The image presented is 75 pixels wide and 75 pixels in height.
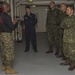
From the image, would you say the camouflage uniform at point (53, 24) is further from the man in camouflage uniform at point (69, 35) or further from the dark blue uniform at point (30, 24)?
the man in camouflage uniform at point (69, 35)

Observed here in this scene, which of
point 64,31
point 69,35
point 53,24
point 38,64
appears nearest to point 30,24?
point 53,24

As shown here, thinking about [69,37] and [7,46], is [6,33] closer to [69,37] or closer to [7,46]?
[7,46]

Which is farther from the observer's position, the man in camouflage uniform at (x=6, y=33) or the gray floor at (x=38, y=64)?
the gray floor at (x=38, y=64)

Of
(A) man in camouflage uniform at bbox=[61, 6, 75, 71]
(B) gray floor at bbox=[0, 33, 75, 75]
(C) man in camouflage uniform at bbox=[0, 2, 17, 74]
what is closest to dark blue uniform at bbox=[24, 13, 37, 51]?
(B) gray floor at bbox=[0, 33, 75, 75]

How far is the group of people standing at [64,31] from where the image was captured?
18.6 ft

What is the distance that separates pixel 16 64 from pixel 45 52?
1981 millimetres

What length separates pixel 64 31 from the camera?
5.80 metres

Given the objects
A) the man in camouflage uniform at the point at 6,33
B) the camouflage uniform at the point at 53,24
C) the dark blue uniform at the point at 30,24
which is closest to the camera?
the man in camouflage uniform at the point at 6,33

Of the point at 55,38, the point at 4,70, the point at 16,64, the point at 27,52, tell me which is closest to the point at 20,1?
the point at 27,52

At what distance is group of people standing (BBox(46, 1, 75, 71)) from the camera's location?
18.6 feet

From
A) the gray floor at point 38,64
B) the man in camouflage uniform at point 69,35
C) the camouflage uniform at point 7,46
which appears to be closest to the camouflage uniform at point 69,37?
the man in camouflage uniform at point 69,35

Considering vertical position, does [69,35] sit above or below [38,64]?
above

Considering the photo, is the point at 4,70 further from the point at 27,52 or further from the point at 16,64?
the point at 27,52

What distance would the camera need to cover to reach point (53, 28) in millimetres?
7520
